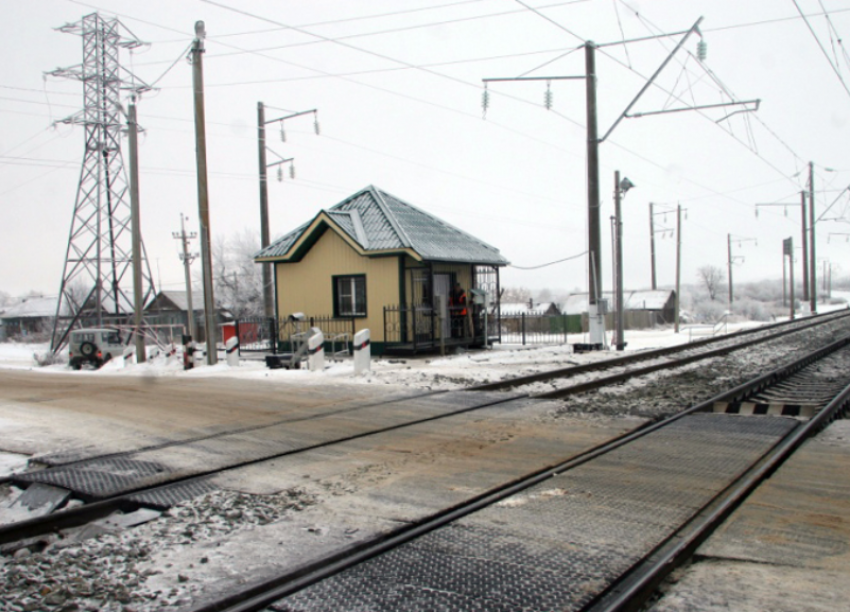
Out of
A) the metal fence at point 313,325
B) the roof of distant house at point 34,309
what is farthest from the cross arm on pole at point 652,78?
the roof of distant house at point 34,309

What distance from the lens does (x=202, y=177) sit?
18.1 meters

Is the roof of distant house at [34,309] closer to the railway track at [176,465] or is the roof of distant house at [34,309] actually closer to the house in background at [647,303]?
the house in background at [647,303]

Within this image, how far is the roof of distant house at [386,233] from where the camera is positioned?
20.4 meters

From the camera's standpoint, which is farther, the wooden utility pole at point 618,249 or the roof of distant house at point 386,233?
the wooden utility pole at point 618,249

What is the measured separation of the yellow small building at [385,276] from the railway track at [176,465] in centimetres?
904

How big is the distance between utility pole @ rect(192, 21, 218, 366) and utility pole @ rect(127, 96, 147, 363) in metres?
3.09

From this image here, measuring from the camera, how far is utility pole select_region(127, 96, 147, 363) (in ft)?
65.9

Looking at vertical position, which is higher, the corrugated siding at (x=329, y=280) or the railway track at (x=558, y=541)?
the corrugated siding at (x=329, y=280)

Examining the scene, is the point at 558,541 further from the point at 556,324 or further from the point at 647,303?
the point at 647,303

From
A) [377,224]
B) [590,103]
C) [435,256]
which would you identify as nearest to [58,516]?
[435,256]

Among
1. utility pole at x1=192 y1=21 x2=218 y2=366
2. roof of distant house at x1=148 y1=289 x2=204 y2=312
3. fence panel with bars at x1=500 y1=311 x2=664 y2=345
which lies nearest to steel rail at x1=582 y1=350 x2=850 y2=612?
utility pole at x1=192 y1=21 x2=218 y2=366

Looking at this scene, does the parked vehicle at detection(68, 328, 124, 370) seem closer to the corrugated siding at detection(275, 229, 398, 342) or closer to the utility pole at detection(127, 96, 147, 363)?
the utility pole at detection(127, 96, 147, 363)

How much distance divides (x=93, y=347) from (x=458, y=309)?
13.6 metres

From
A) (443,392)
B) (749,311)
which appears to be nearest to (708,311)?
(749,311)
